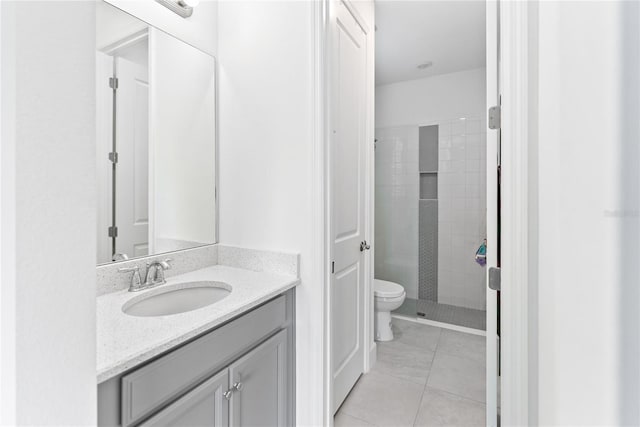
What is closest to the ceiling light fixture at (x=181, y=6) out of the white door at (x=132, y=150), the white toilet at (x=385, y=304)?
the white door at (x=132, y=150)

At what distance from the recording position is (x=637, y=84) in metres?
0.20

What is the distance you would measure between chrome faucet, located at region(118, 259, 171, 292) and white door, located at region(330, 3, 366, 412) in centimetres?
80

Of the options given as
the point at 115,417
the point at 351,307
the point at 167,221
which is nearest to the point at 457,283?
the point at 351,307

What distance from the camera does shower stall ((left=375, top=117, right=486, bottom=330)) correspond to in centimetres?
298

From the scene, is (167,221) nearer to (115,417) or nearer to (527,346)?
(115,417)

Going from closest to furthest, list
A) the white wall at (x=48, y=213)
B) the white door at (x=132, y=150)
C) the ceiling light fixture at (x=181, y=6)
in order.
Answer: the white wall at (x=48, y=213) → the white door at (x=132, y=150) → the ceiling light fixture at (x=181, y=6)

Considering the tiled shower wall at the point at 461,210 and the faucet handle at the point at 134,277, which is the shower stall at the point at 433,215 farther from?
the faucet handle at the point at 134,277

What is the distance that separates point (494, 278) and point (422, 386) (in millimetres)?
1250

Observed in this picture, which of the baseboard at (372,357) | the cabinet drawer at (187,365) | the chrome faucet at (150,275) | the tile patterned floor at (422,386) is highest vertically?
the chrome faucet at (150,275)

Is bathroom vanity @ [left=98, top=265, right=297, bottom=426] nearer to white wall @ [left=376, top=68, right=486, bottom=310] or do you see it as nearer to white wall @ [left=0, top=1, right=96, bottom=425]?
white wall @ [left=0, top=1, right=96, bottom=425]

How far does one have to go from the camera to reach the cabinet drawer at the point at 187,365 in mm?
747

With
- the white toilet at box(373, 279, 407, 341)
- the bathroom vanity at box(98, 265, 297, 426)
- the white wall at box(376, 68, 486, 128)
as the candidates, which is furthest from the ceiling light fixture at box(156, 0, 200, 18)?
the white wall at box(376, 68, 486, 128)

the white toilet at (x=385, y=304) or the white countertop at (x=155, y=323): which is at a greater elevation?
the white countertop at (x=155, y=323)

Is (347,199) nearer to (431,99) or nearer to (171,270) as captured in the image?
(171,270)
